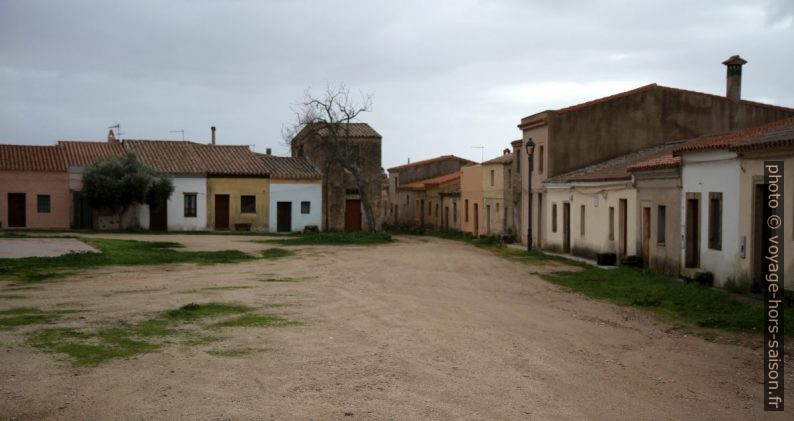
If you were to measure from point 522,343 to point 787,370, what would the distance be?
128 inches

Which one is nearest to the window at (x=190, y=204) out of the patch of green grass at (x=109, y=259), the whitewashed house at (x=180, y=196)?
the whitewashed house at (x=180, y=196)

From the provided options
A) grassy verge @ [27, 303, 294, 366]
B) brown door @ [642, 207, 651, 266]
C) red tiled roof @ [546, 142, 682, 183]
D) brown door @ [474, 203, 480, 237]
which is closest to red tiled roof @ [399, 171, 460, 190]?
brown door @ [474, 203, 480, 237]

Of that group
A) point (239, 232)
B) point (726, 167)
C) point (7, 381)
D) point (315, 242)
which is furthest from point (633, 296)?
point (239, 232)

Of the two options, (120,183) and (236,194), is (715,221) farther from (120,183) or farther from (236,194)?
(236,194)

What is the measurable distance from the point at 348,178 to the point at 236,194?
712 centimetres

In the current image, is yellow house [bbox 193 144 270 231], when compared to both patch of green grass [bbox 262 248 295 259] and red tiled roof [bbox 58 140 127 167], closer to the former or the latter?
red tiled roof [bbox 58 140 127 167]

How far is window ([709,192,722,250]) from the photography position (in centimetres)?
1788

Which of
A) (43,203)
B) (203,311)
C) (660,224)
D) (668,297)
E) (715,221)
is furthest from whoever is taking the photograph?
(43,203)

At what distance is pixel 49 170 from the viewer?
4097 cm

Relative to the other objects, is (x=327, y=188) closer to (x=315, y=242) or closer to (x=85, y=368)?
(x=315, y=242)

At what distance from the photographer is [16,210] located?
1594 inches

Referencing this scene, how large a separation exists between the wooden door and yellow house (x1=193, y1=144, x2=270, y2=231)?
2.33 feet

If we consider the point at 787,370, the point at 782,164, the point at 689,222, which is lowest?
the point at 787,370

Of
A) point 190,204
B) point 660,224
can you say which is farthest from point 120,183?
point 660,224
